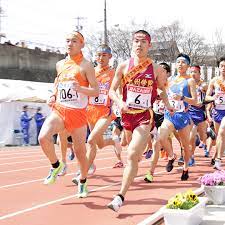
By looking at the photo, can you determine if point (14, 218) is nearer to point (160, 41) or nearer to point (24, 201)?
point (24, 201)

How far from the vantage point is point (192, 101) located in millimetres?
7730

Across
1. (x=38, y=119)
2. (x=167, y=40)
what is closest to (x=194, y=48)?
(x=167, y=40)

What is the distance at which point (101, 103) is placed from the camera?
8.05 m

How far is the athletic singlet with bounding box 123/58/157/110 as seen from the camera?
6.04 meters

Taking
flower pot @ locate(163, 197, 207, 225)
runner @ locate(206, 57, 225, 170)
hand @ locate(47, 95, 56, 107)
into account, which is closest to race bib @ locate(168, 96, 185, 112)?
runner @ locate(206, 57, 225, 170)

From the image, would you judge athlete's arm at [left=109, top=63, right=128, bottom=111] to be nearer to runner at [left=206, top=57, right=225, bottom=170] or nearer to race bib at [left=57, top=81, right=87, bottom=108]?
race bib at [left=57, top=81, right=87, bottom=108]

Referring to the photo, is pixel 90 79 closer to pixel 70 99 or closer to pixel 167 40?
Answer: pixel 70 99

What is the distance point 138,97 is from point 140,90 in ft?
0.33

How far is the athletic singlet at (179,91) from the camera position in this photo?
27.1 ft

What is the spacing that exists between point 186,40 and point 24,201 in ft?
148

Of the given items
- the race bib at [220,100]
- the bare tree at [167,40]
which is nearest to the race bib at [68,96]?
the race bib at [220,100]

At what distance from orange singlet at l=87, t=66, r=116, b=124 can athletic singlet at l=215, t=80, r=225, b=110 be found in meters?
2.27

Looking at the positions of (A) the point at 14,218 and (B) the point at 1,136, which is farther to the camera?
(B) the point at 1,136

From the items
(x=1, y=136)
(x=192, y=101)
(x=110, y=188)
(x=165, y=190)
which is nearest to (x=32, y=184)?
(x=110, y=188)
